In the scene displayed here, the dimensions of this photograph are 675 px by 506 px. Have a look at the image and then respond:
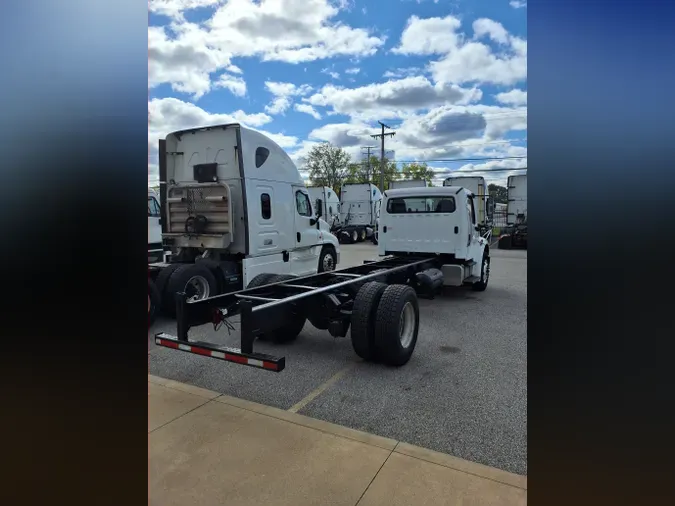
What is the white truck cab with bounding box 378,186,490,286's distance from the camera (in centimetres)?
940

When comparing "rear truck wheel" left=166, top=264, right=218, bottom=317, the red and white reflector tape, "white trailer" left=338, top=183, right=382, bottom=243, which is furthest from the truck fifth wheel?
"white trailer" left=338, top=183, right=382, bottom=243

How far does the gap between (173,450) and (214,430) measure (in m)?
0.38

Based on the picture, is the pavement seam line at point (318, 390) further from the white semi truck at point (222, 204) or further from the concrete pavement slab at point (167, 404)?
the white semi truck at point (222, 204)

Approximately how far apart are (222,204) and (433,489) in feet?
22.8

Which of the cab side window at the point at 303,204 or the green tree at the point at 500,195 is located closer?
the cab side window at the point at 303,204

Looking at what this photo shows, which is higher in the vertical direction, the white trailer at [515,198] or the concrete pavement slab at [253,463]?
the white trailer at [515,198]

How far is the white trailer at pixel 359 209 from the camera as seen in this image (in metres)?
28.8

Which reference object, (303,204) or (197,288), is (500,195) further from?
(197,288)

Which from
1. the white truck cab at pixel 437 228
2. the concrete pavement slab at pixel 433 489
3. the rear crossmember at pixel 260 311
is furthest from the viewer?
the white truck cab at pixel 437 228

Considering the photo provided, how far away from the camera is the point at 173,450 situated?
11.2ft

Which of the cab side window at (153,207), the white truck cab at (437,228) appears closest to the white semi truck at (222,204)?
the white truck cab at (437,228)

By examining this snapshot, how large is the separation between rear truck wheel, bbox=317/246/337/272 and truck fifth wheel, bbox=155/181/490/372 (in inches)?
81.1
